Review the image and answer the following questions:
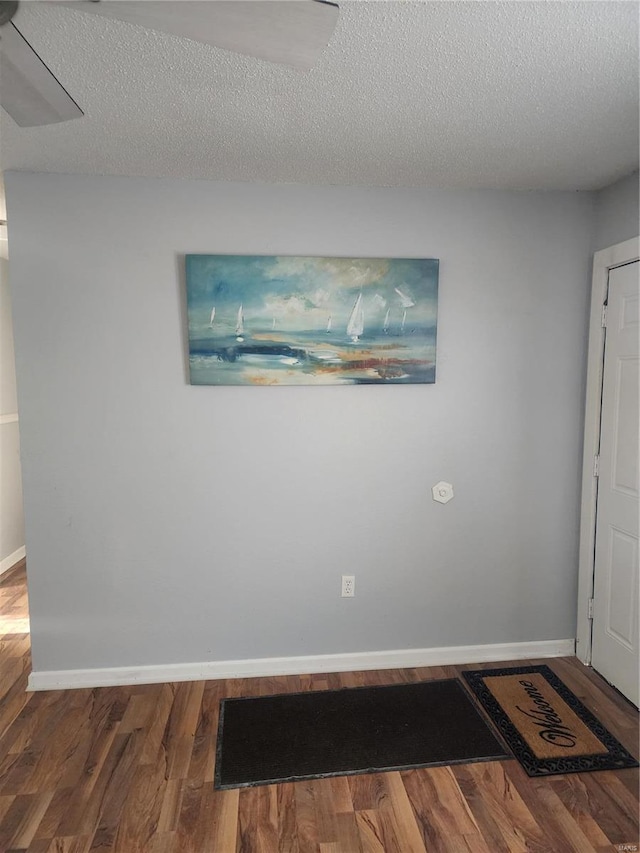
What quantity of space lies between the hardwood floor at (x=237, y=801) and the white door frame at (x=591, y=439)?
46cm

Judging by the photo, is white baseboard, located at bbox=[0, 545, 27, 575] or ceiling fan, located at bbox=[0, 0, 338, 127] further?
white baseboard, located at bbox=[0, 545, 27, 575]

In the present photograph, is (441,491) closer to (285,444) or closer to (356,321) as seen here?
(285,444)

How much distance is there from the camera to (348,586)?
109 inches

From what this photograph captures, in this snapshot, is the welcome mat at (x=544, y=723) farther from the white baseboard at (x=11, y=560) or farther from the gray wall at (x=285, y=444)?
the white baseboard at (x=11, y=560)

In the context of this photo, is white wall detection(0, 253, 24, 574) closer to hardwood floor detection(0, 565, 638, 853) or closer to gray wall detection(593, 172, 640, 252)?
hardwood floor detection(0, 565, 638, 853)

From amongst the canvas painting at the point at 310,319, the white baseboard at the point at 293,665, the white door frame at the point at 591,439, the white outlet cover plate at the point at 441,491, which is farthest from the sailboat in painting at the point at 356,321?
the white baseboard at the point at 293,665

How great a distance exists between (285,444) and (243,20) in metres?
1.89

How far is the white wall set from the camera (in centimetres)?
411

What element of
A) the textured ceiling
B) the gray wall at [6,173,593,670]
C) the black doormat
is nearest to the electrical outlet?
the gray wall at [6,173,593,670]

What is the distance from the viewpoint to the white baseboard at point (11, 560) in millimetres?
4062

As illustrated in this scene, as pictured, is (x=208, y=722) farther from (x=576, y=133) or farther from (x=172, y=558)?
(x=576, y=133)

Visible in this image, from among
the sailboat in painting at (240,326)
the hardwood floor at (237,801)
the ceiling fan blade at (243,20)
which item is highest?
the ceiling fan blade at (243,20)

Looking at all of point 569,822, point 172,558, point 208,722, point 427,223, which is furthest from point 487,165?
point 208,722

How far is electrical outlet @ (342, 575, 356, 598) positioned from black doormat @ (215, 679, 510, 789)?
0.44m
